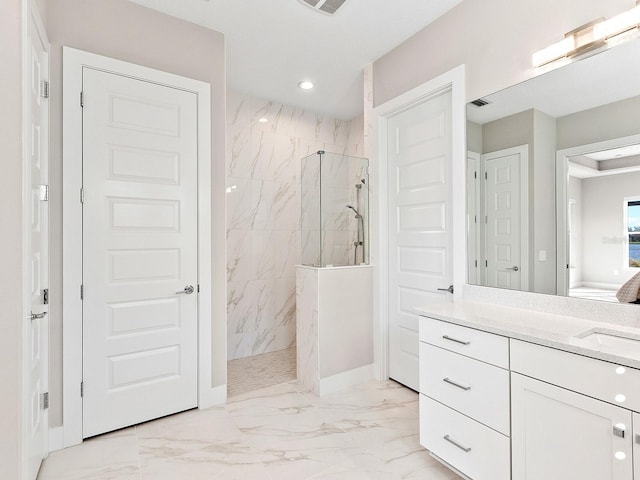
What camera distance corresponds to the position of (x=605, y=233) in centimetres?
171

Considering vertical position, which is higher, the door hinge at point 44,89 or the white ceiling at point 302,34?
the white ceiling at point 302,34

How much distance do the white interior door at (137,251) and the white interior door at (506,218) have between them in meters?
2.01

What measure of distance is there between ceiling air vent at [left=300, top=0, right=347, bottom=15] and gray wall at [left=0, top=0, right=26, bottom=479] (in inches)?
60.6

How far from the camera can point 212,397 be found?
2.57 meters

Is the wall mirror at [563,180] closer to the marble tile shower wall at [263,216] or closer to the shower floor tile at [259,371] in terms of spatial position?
the shower floor tile at [259,371]

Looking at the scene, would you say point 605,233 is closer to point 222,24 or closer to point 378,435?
point 378,435

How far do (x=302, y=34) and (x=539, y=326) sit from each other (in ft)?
8.27

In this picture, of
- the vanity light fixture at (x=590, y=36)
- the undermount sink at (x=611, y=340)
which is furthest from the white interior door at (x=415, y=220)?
the undermount sink at (x=611, y=340)

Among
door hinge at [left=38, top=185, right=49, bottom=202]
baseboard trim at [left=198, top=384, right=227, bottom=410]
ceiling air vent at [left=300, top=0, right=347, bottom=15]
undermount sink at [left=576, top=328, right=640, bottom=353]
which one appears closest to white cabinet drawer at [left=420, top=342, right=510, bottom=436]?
undermount sink at [left=576, top=328, right=640, bottom=353]

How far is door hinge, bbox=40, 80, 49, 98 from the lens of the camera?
1.92 metres

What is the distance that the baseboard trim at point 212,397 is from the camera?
8.27ft

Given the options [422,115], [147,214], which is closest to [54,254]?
[147,214]

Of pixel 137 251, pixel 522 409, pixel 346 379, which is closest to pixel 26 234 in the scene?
pixel 137 251

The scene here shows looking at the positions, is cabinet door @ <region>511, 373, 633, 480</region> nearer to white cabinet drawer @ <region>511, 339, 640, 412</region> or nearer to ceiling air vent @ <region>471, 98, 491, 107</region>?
white cabinet drawer @ <region>511, 339, 640, 412</region>
